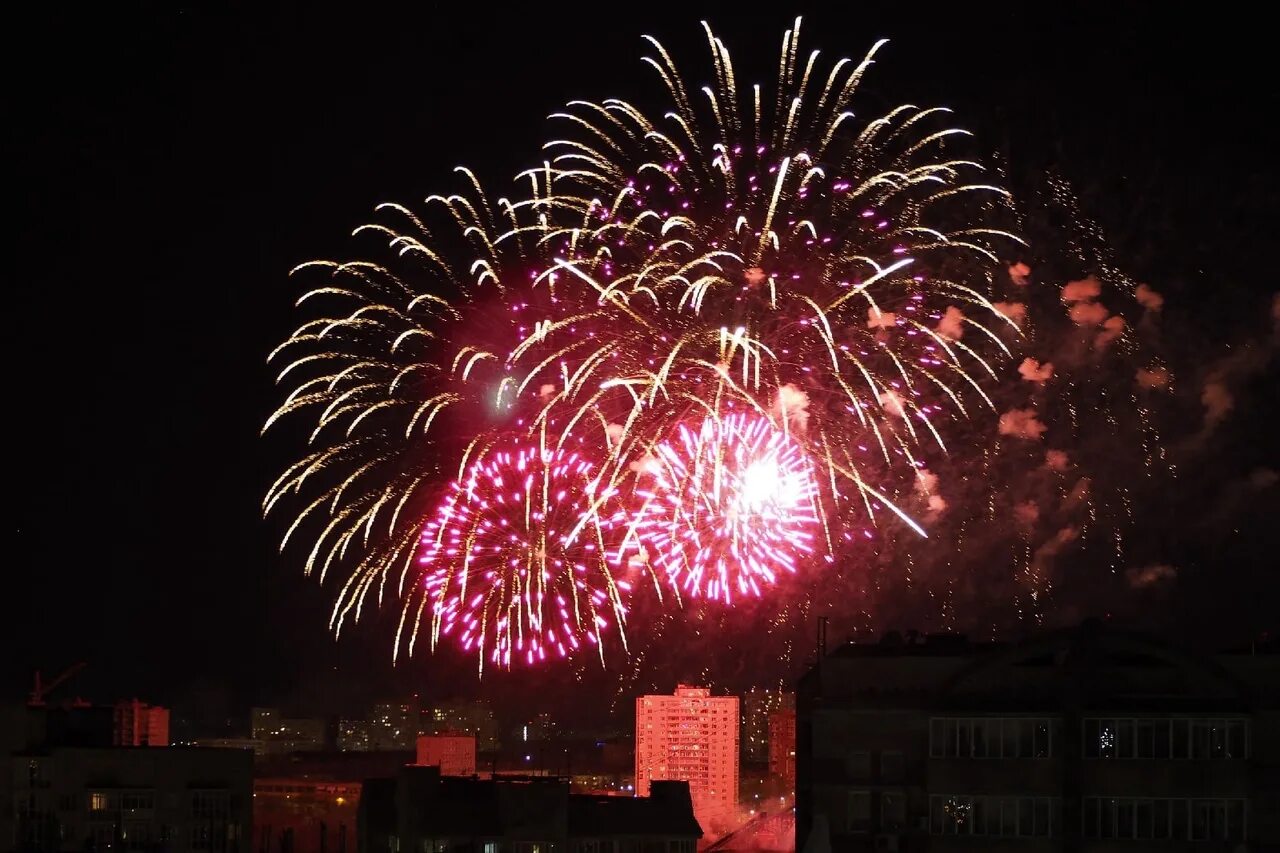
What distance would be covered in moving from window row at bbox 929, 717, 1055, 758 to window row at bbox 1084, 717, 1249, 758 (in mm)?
1654

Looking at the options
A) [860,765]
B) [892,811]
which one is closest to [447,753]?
[860,765]

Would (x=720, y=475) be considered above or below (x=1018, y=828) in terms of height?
above

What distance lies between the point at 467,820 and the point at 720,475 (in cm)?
1507

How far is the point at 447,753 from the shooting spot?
181500 millimetres

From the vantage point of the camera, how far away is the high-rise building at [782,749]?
174 metres

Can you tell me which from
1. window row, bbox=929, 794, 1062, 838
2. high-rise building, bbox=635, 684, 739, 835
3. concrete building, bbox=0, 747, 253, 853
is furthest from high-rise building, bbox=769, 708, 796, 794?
window row, bbox=929, 794, 1062, 838

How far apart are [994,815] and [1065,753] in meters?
2.67

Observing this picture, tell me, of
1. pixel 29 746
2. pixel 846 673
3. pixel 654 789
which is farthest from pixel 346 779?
pixel 846 673

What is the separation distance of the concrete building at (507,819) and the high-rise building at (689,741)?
9453cm

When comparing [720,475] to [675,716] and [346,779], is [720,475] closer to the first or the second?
[675,716]

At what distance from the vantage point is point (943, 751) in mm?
56156

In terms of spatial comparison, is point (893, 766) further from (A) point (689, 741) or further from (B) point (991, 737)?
(A) point (689, 741)

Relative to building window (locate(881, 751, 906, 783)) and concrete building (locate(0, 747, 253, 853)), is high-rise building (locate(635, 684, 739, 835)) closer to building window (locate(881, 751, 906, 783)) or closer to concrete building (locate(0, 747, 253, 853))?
concrete building (locate(0, 747, 253, 853))

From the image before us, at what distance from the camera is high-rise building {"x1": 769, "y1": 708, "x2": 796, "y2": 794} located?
572 ft
